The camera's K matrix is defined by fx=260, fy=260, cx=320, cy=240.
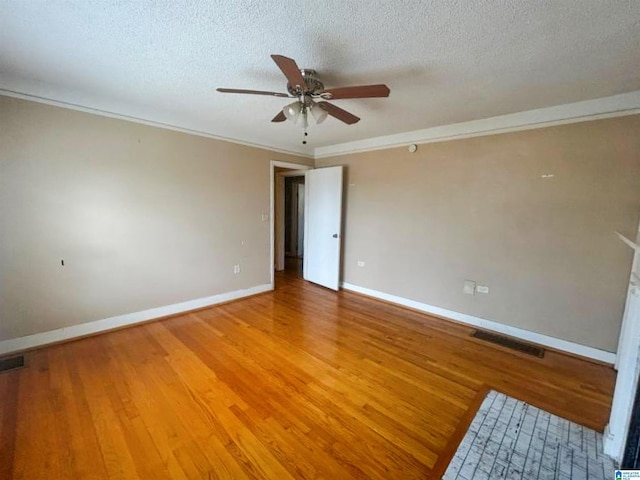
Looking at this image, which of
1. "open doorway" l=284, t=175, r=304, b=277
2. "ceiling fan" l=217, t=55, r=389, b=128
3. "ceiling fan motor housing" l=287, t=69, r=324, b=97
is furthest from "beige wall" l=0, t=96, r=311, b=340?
"open doorway" l=284, t=175, r=304, b=277

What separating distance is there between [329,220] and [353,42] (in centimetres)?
296

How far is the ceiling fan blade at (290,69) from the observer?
140 centimetres

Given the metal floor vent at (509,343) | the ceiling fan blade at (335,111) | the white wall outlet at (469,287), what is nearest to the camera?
the ceiling fan blade at (335,111)

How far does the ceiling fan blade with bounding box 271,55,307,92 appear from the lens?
1.40 m

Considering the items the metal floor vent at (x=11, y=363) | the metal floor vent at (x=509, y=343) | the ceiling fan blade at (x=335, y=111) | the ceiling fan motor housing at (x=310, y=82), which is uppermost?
the ceiling fan motor housing at (x=310, y=82)

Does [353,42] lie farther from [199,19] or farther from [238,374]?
[238,374]

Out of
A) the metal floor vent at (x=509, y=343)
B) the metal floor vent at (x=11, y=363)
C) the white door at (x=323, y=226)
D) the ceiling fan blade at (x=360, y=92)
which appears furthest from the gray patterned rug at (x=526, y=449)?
the metal floor vent at (x=11, y=363)

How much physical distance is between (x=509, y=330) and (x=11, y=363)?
4842 mm

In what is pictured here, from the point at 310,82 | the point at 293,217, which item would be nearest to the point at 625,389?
the point at 310,82

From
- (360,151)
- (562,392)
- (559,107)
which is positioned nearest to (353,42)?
(559,107)

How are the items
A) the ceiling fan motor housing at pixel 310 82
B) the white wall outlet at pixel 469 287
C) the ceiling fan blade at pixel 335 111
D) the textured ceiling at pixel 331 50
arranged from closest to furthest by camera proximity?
1. the textured ceiling at pixel 331 50
2. the ceiling fan motor housing at pixel 310 82
3. the ceiling fan blade at pixel 335 111
4. the white wall outlet at pixel 469 287

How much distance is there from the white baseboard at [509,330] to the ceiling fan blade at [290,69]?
3.10 metres

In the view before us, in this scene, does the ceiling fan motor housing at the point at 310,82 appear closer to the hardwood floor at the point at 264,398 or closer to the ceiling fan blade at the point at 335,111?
the ceiling fan blade at the point at 335,111

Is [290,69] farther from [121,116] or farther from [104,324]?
[104,324]
